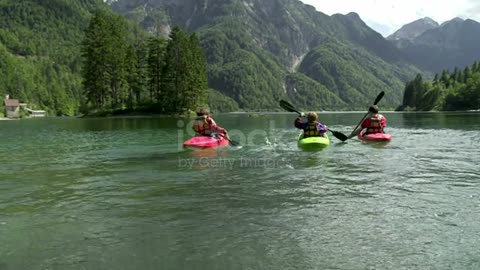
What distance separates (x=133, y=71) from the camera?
93375 mm

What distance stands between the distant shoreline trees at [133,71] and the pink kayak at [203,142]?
213ft

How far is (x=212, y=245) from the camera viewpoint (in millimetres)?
8211

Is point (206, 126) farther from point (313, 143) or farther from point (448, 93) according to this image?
point (448, 93)

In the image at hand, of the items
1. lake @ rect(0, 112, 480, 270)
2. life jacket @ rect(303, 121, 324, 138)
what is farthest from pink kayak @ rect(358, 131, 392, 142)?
lake @ rect(0, 112, 480, 270)

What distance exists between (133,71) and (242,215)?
8802cm

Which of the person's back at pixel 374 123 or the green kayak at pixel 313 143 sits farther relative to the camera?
the person's back at pixel 374 123

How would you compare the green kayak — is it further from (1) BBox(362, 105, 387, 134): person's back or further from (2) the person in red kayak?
(2) the person in red kayak

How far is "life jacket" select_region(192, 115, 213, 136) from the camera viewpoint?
25534mm

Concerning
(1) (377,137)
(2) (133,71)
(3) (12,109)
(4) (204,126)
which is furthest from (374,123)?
(3) (12,109)

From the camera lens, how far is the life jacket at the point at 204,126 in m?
25.5

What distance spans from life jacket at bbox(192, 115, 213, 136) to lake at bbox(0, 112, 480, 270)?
234 inches

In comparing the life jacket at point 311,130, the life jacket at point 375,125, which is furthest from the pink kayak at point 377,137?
the life jacket at point 311,130

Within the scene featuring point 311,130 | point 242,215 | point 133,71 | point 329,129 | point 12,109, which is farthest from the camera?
point 12,109

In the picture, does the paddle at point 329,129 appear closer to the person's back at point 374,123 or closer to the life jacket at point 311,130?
the person's back at point 374,123
